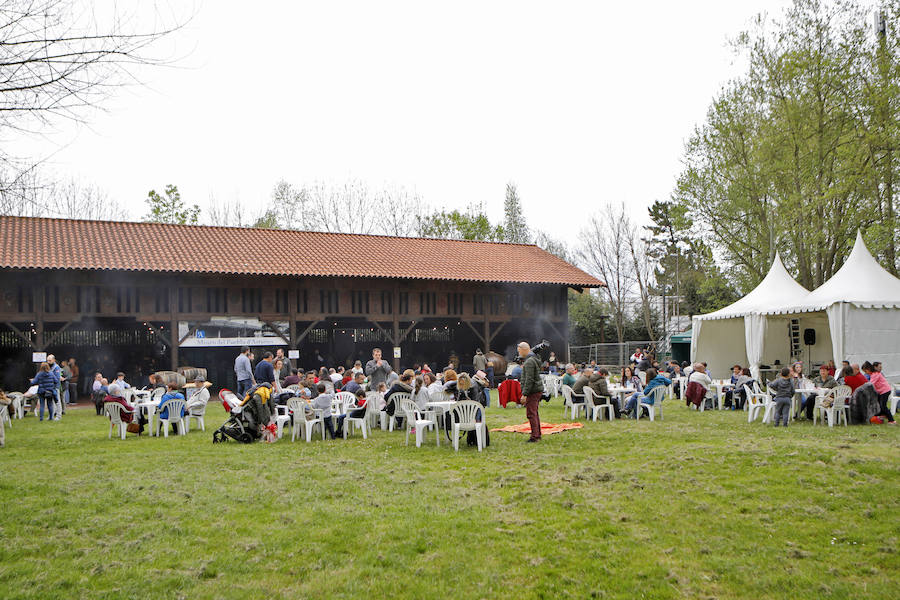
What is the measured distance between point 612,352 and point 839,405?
2166 cm

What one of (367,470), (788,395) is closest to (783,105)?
(788,395)

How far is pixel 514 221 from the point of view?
54438 millimetres

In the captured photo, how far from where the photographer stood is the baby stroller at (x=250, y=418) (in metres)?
9.91

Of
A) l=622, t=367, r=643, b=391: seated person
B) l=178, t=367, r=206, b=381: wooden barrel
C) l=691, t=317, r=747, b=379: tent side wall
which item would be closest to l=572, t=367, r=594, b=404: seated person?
l=622, t=367, r=643, b=391: seated person

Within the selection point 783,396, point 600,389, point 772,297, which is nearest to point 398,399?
point 600,389

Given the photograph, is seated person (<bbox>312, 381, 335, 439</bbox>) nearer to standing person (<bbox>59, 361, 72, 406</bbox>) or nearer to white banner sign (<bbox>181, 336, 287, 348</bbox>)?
standing person (<bbox>59, 361, 72, 406</bbox>)

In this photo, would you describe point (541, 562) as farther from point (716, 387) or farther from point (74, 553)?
point (716, 387)

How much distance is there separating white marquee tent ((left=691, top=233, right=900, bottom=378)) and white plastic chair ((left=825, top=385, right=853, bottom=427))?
4387mm

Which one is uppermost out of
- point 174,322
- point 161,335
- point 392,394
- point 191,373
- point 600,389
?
point 174,322

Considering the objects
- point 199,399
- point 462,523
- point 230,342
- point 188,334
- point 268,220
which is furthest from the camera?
point 268,220

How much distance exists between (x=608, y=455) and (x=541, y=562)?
12.7 feet

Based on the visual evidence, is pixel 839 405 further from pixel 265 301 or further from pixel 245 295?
pixel 245 295

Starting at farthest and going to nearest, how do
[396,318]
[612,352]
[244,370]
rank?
[612,352] → [396,318] → [244,370]

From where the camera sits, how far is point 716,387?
14484mm
